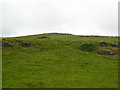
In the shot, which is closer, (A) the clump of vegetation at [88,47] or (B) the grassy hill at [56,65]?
(B) the grassy hill at [56,65]

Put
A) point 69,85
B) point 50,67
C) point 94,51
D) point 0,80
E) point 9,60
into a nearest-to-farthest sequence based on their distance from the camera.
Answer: point 69,85, point 0,80, point 50,67, point 9,60, point 94,51

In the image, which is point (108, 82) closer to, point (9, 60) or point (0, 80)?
point (0, 80)

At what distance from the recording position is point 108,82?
47.2 m

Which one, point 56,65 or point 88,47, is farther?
point 88,47

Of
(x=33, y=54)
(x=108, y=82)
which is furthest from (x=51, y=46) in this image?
(x=108, y=82)

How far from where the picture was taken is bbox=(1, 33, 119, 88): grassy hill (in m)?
46.3

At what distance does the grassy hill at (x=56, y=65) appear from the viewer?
46278mm

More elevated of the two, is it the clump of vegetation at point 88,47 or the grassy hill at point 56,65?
the clump of vegetation at point 88,47

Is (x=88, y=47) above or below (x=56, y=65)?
above

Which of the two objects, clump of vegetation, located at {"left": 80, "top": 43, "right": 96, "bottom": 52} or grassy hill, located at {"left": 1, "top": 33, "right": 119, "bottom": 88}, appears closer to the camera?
grassy hill, located at {"left": 1, "top": 33, "right": 119, "bottom": 88}

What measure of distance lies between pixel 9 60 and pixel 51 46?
21.5 m

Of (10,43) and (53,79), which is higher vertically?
(10,43)

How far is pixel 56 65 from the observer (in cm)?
6000

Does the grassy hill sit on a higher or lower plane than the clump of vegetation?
lower
